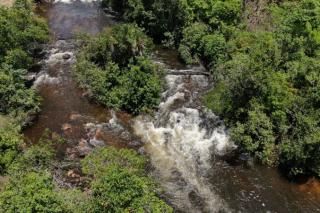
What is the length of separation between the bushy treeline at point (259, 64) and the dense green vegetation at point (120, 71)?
4.25 m

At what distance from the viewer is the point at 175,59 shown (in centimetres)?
3875

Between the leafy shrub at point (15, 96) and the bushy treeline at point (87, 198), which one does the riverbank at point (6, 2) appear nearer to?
the leafy shrub at point (15, 96)

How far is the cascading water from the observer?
26422 mm

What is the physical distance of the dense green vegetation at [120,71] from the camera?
108 feet

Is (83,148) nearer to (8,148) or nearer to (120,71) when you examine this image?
(8,148)

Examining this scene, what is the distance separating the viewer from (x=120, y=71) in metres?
34.3

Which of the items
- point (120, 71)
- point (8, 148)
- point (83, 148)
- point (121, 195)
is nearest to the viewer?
point (121, 195)

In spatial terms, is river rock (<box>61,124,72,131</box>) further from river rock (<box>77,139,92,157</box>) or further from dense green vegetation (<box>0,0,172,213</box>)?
river rock (<box>77,139,92,157</box>)

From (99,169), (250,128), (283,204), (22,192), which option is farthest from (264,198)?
(22,192)

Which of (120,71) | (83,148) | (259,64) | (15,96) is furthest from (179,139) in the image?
(15,96)

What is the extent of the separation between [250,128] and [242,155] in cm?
192

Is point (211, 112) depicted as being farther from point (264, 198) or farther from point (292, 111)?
point (264, 198)

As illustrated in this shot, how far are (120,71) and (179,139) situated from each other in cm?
760

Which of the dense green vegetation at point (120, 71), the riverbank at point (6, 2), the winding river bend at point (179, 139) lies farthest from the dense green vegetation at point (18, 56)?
the riverbank at point (6, 2)
